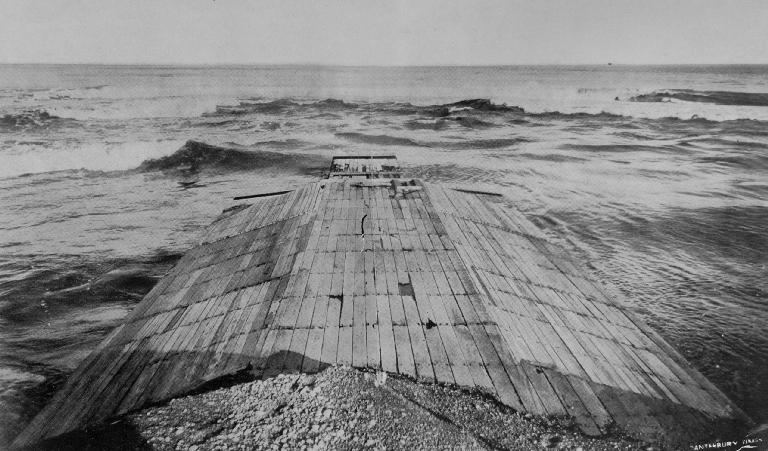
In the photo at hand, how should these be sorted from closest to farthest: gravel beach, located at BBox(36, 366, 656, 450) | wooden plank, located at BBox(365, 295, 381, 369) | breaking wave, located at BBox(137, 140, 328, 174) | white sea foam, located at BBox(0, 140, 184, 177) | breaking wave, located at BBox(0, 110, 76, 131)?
gravel beach, located at BBox(36, 366, 656, 450), wooden plank, located at BBox(365, 295, 381, 369), white sea foam, located at BBox(0, 140, 184, 177), breaking wave, located at BBox(137, 140, 328, 174), breaking wave, located at BBox(0, 110, 76, 131)

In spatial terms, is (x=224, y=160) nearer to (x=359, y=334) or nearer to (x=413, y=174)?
(x=413, y=174)

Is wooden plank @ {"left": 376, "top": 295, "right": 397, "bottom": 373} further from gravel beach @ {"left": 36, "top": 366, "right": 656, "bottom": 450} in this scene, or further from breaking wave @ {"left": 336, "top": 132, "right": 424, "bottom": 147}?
breaking wave @ {"left": 336, "top": 132, "right": 424, "bottom": 147}

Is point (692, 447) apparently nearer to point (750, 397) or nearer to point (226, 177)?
point (750, 397)

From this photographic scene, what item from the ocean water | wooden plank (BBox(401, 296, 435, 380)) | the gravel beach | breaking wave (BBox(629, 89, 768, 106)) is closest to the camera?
the gravel beach

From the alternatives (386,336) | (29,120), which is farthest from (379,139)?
(29,120)

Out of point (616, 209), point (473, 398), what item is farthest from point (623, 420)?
point (616, 209)

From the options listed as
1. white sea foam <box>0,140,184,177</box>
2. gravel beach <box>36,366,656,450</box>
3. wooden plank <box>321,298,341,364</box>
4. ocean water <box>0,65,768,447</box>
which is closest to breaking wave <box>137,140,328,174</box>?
ocean water <box>0,65,768,447</box>
